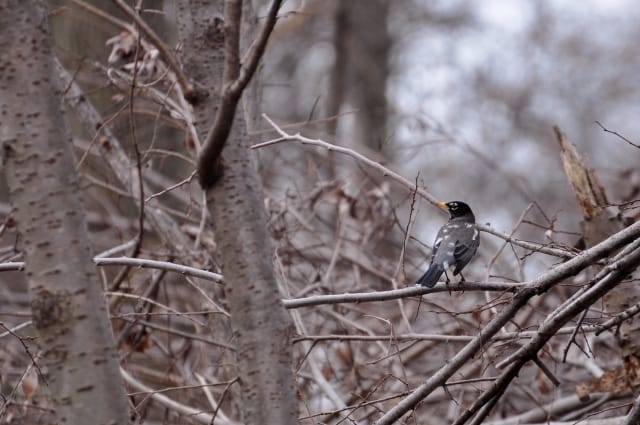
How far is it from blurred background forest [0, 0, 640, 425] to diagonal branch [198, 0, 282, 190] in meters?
0.88

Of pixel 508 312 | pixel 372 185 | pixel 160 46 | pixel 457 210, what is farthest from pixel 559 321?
pixel 372 185

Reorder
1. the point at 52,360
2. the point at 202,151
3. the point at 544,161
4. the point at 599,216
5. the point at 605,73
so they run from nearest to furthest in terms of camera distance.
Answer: the point at 52,360, the point at 202,151, the point at 599,216, the point at 544,161, the point at 605,73

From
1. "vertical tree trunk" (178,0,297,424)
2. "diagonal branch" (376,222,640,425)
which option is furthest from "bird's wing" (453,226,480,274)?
"vertical tree trunk" (178,0,297,424)

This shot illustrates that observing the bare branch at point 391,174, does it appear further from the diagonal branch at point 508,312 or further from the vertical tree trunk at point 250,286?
the vertical tree trunk at point 250,286

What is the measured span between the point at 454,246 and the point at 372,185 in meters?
2.44

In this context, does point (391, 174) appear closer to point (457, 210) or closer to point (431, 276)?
point (431, 276)

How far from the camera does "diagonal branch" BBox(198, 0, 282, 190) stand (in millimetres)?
2361

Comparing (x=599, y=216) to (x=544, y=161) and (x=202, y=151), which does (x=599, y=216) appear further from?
(x=544, y=161)

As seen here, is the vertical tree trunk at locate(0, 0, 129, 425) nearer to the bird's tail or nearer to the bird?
the bird's tail

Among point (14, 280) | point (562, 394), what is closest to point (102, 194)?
point (14, 280)

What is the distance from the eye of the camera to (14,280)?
9.62 m

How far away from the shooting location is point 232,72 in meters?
2.46

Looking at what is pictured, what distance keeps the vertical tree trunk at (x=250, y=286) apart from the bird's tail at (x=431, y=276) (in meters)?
0.94

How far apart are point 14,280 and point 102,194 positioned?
1480 millimetres
